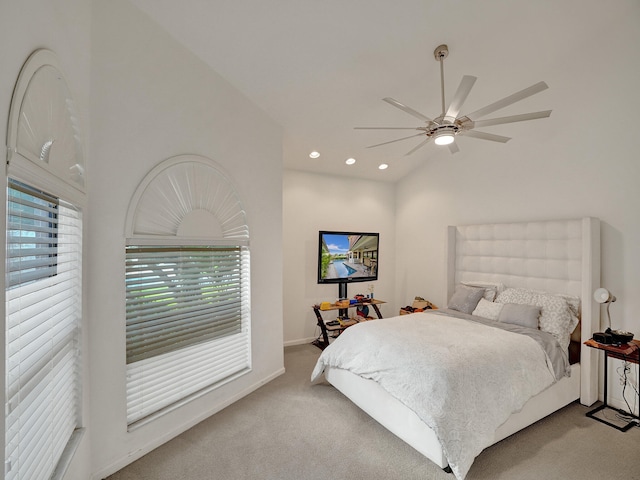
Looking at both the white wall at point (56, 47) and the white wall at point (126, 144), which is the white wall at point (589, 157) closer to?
the white wall at point (126, 144)

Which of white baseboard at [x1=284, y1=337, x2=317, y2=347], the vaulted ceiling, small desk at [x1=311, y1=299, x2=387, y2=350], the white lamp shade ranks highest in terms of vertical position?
the vaulted ceiling

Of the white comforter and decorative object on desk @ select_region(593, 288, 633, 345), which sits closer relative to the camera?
the white comforter

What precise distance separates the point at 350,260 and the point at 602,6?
3.86 m

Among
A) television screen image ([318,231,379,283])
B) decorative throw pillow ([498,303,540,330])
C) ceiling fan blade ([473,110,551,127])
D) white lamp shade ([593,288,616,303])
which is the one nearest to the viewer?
ceiling fan blade ([473,110,551,127])

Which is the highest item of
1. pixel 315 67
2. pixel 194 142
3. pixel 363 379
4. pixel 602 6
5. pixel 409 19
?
Result: pixel 602 6

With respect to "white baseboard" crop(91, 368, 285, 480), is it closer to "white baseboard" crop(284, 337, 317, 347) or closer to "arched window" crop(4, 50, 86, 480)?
"arched window" crop(4, 50, 86, 480)

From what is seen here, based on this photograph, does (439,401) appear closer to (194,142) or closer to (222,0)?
(194,142)

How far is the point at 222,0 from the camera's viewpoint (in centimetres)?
207

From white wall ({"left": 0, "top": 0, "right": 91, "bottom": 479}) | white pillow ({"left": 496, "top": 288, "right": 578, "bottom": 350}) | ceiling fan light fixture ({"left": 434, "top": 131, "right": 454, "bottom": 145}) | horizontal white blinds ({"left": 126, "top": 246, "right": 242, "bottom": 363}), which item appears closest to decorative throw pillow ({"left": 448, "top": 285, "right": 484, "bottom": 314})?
white pillow ({"left": 496, "top": 288, "right": 578, "bottom": 350})

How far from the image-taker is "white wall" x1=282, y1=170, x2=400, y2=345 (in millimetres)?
4574

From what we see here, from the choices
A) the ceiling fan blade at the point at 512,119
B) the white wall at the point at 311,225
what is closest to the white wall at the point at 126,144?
the white wall at the point at 311,225

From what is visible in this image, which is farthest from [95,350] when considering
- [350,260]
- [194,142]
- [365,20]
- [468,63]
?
[468,63]

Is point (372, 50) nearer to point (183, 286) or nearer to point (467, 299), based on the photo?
point (183, 286)

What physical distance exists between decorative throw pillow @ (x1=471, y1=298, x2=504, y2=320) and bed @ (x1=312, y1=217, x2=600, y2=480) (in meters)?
0.03
